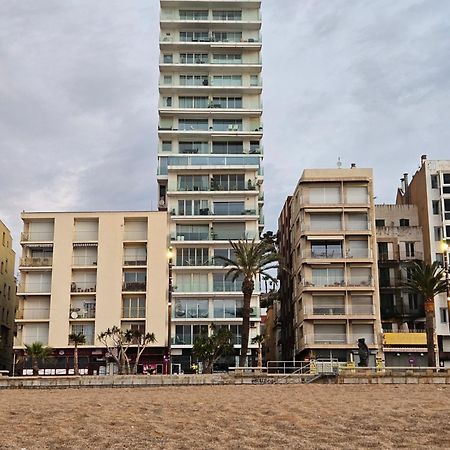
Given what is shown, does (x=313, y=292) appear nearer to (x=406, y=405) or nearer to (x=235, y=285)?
(x=235, y=285)

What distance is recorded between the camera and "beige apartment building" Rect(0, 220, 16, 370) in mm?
87956

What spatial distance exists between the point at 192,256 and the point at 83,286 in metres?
11.9

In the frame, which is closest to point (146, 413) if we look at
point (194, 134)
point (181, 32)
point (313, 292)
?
point (313, 292)

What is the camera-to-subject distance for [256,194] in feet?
276

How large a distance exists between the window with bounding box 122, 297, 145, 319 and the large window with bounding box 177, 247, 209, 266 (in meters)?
6.11

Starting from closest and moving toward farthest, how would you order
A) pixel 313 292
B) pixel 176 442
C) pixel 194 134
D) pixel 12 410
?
1. pixel 176 442
2. pixel 12 410
3. pixel 313 292
4. pixel 194 134

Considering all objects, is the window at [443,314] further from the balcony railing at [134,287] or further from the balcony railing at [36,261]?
the balcony railing at [36,261]

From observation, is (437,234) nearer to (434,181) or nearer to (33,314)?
(434,181)

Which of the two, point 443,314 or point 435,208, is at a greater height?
point 435,208

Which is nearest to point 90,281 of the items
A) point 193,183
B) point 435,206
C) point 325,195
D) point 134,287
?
point 134,287

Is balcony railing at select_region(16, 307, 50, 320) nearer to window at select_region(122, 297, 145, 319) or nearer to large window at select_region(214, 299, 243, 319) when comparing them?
window at select_region(122, 297, 145, 319)

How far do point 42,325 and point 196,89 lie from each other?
3306 centimetres

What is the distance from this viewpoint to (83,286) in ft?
258

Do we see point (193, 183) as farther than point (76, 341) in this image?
Yes
